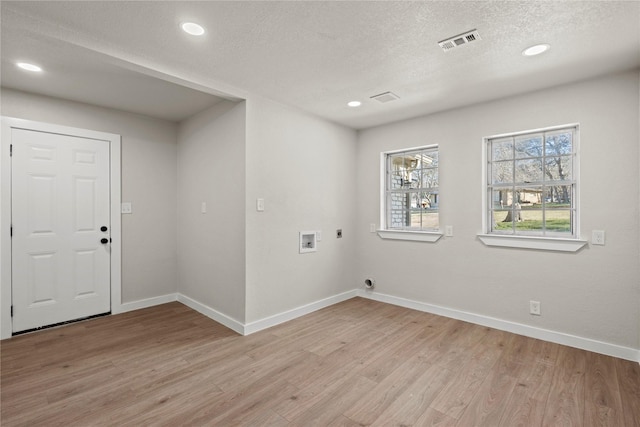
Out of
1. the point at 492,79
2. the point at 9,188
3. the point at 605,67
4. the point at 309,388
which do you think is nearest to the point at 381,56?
the point at 492,79

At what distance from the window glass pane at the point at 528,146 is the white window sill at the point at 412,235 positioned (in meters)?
1.22

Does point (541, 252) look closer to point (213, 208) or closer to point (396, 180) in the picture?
point (396, 180)

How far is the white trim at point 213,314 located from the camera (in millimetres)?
3303

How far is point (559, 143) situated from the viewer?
3.14 metres

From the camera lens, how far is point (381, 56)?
247 cm

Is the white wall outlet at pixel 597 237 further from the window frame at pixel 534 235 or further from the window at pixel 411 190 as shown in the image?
the window at pixel 411 190

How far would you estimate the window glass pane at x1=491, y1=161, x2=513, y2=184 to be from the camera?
135 inches

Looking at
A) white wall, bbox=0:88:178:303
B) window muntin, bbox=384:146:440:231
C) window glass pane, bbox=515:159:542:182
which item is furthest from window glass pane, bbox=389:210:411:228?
white wall, bbox=0:88:178:303

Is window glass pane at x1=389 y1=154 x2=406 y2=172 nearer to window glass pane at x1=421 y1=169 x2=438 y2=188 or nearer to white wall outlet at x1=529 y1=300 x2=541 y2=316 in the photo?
window glass pane at x1=421 y1=169 x2=438 y2=188

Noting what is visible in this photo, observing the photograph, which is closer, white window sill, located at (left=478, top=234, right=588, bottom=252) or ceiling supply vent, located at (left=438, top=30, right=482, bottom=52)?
ceiling supply vent, located at (left=438, top=30, right=482, bottom=52)

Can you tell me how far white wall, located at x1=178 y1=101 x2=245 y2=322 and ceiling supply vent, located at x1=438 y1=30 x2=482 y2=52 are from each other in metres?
1.97

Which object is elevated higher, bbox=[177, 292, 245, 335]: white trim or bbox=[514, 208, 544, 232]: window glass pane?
bbox=[514, 208, 544, 232]: window glass pane

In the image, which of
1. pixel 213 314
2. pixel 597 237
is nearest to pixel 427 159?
pixel 597 237

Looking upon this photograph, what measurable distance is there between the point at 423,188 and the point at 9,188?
456 cm
